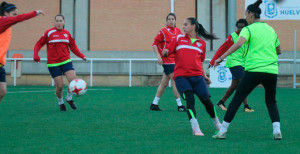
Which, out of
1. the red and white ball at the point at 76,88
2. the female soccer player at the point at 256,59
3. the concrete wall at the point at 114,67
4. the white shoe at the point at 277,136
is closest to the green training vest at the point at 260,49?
the female soccer player at the point at 256,59

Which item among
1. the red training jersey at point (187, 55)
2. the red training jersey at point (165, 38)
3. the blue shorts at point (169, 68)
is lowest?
the blue shorts at point (169, 68)

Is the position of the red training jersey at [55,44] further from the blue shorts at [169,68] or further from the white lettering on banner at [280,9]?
the white lettering on banner at [280,9]

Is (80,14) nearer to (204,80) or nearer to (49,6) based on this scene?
(49,6)

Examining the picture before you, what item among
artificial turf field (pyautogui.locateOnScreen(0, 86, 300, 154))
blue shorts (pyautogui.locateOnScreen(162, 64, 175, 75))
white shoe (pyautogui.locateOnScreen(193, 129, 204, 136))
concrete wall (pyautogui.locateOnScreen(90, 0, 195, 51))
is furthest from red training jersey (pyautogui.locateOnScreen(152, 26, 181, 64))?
concrete wall (pyautogui.locateOnScreen(90, 0, 195, 51))

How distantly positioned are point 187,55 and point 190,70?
216 mm

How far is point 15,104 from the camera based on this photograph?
37.3 feet

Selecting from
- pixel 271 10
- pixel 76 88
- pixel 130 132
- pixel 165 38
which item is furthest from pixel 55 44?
pixel 271 10

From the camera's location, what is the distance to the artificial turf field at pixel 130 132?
213 inches

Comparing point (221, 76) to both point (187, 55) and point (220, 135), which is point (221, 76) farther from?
point (220, 135)

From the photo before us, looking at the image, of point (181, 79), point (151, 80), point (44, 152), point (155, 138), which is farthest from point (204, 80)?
point (151, 80)

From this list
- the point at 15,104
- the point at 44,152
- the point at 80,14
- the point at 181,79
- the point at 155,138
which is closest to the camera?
the point at 44,152

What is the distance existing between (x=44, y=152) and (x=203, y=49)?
281 centimetres

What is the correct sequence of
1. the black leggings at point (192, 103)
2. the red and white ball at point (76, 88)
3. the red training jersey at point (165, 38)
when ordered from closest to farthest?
1. the black leggings at point (192, 103)
2. the red and white ball at point (76, 88)
3. the red training jersey at point (165, 38)

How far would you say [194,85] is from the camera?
661 cm
